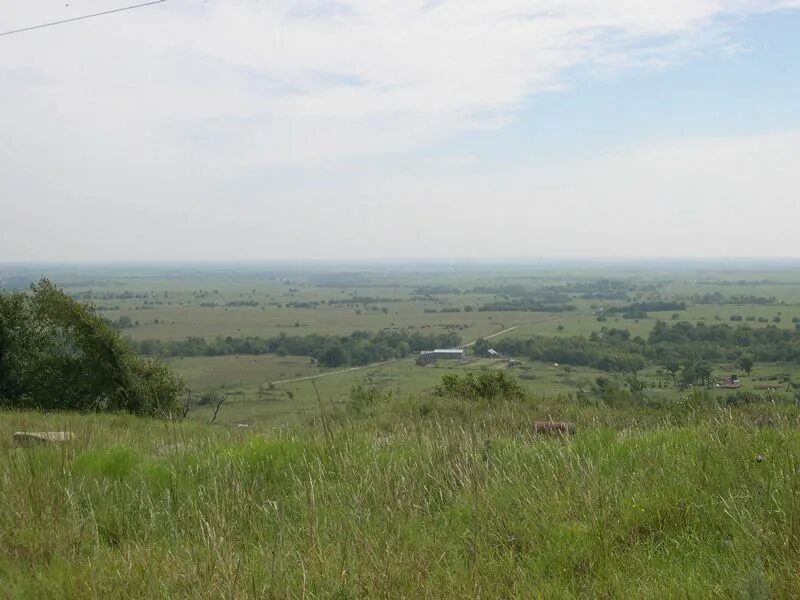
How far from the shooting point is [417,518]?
15.7ft

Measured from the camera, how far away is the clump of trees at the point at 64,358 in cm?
2269

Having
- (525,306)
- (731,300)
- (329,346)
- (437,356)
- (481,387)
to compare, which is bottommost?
(525,306)

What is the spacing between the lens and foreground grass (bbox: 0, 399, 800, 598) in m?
3.65

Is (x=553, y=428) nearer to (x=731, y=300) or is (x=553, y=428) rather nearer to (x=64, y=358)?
(x=64, y=358)

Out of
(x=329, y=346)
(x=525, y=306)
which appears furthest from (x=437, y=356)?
(x=525, y=306)

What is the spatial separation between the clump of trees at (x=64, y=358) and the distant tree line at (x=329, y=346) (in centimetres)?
2439

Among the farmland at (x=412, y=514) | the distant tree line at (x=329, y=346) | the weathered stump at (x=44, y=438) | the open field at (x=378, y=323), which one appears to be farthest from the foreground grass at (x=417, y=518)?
the distant tree line at (x=329, y=346)

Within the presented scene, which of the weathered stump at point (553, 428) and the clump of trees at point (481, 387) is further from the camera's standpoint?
the clump of trees at point (481, 387)

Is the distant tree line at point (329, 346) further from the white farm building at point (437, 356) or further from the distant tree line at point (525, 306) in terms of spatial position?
the distant tree line at point (525, 306)

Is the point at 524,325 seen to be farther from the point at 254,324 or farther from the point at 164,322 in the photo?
the point at 164,322

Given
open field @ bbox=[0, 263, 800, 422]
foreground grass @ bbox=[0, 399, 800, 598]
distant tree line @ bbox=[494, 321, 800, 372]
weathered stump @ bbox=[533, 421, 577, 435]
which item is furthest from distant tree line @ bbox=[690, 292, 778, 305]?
foreground grass @ bbox=[0, 399, 800, 598]

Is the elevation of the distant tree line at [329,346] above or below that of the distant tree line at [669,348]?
below

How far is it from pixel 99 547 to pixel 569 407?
11.0 metres

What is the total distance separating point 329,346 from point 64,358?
1219 inches
